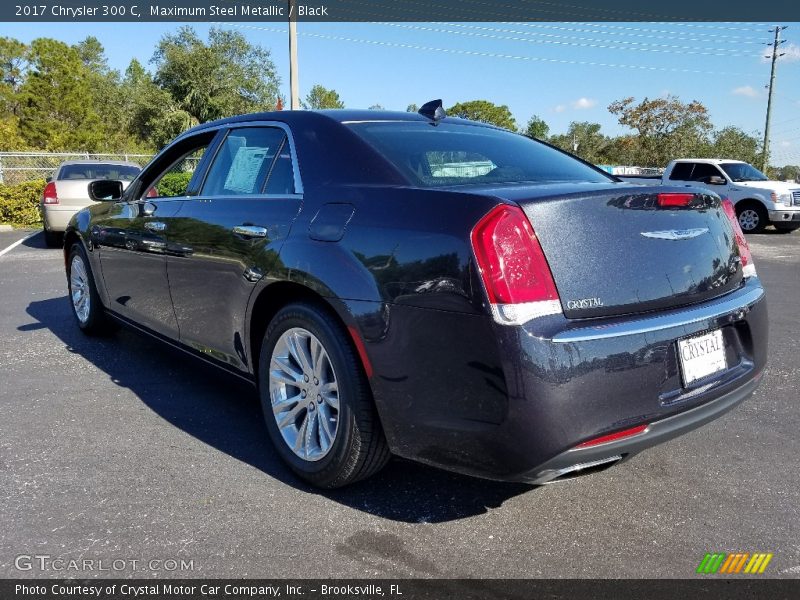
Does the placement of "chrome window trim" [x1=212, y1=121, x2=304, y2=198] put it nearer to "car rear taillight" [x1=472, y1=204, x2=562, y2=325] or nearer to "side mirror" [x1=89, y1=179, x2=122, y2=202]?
"car rear taillight" [x1=472, y1=204, x2=562, y2=325]

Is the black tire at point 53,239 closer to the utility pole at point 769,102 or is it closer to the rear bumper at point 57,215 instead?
the rear bumper at point 57,215

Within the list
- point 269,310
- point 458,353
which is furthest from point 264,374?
point 458,353

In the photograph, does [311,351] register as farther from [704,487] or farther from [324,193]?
[704,487]

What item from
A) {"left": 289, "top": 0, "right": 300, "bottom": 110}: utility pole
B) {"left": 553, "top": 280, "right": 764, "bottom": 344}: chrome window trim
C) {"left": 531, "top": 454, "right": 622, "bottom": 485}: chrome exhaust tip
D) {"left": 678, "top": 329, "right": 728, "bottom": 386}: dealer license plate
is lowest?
{"left": 531, "top": 454, "right": 622, "bottom": 485}: chrome exhaust tip

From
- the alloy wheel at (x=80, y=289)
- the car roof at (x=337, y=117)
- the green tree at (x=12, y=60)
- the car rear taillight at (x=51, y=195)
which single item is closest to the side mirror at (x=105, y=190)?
the alloy wheel at (x=80, y=289)

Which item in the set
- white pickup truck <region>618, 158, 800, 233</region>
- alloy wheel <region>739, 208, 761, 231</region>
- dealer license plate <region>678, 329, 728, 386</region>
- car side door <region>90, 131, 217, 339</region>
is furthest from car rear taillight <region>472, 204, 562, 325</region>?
alloy wheel <region>739, 208, 761, 231</region>

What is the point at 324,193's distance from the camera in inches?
114

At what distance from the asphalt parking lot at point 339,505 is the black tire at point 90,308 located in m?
1.28

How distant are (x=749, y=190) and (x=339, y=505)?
1560 centimetres

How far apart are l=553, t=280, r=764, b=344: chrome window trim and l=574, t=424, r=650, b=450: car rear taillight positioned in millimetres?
335

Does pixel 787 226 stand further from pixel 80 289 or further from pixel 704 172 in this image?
pixel 80 289

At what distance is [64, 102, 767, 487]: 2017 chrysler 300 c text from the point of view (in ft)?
7.26

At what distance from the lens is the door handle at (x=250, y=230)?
3.09 meters

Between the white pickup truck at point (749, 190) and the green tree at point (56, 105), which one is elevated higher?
the green tree at point (56, 105)
